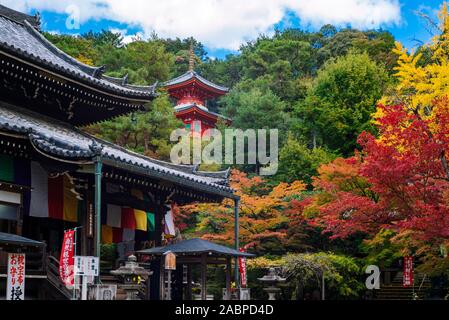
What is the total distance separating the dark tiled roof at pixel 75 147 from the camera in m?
15.6

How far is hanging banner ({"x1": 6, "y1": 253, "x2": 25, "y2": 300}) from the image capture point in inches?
549

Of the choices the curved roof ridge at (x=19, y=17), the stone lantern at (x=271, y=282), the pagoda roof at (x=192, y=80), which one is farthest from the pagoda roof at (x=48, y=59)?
the pagoda roof at (x=192, y=80)

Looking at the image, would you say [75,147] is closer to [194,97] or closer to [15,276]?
[15,276]

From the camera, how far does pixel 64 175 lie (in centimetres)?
1786

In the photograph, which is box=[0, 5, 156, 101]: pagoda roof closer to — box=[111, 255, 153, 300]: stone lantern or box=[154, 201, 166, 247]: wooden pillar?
box=[154, 201, 166, 247]: wooden pillar

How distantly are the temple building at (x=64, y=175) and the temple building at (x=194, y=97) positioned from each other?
88.9ft

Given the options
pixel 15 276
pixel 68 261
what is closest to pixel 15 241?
pixel 15 276

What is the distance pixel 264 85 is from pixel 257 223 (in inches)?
919

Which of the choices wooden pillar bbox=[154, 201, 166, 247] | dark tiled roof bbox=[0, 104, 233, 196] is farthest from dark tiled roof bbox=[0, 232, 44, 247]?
wooden pillar bbox=[154, 201, 166, 247]

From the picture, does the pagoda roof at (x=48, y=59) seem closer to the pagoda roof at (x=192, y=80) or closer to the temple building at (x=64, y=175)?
the temple building at (x=64, y=175)

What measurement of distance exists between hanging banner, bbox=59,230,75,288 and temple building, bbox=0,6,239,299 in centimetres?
60

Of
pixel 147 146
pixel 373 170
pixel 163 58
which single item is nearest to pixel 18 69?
pixel 373 170

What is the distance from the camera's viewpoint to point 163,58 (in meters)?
39.7
